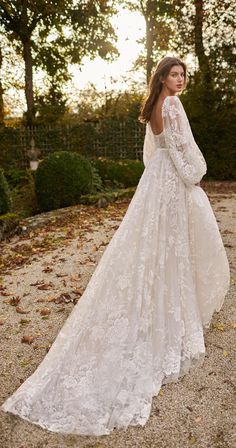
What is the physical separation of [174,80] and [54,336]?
2.27 m

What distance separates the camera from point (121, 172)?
12156mm

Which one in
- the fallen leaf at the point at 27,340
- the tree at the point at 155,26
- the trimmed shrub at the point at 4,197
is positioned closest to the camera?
the fallen leaf at the point at 27,340

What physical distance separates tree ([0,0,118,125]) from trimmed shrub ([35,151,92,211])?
787 centimetres

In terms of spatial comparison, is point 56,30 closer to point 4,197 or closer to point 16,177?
point 16,177

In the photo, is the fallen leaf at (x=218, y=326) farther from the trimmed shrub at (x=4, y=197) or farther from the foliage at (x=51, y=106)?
the foliage at (x=51, y=106)

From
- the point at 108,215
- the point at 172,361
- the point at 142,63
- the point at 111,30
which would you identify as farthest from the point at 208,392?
the point at 142,63

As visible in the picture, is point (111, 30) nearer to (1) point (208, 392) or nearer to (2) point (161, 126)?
(2) point (161, 126)

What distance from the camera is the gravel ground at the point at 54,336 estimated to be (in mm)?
2408

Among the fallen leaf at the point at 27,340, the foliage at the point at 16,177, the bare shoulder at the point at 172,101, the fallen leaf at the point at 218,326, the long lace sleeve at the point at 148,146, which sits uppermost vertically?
the bare shoulder at the point at 172,101

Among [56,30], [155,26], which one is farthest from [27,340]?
[56,30]

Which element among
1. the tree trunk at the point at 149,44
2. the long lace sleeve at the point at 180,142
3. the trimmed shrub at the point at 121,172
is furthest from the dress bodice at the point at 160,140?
the tree trunk at the point at 149,44

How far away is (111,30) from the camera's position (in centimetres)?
1945

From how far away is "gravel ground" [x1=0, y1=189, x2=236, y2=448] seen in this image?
94.8 inches

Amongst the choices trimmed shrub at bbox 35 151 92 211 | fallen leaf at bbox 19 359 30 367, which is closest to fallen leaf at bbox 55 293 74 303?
fallen leaf at bbox 19 359 30 367
